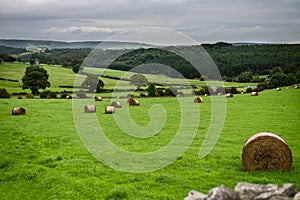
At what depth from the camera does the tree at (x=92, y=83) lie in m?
64.8

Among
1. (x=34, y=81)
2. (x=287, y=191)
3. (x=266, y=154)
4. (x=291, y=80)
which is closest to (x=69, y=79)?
(x=34, y=81)

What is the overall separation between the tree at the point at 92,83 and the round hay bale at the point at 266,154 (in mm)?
52483

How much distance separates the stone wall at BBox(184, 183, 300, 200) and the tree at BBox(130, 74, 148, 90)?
65187 millimetres

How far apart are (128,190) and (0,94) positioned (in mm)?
43111

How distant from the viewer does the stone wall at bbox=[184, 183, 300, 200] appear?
6.41 m

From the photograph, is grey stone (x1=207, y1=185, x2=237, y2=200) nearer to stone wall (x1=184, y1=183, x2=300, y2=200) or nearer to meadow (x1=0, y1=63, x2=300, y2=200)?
stone wall (x1=184, y1=183, x2=300, y2=200)

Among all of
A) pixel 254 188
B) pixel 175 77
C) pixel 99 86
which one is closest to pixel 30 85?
pixel 99 86

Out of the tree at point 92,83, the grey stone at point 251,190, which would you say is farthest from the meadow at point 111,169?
the tree at point 92,83

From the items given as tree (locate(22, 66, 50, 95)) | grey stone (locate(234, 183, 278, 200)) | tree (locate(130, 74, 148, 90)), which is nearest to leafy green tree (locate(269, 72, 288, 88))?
tree (locate(130, 74, 148, 90))

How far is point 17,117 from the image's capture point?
88.8 feet

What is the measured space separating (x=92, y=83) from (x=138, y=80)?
11.3 metres

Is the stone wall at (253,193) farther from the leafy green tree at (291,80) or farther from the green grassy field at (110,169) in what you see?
the leafy green tree at (291,80)

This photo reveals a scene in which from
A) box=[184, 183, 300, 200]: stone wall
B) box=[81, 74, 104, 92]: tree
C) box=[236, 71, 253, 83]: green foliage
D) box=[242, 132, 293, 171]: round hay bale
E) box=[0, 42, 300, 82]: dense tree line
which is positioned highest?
box=[0, 42, 300, 82]: dense tree line

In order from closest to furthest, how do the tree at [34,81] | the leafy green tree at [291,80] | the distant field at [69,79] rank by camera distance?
the tree at [34,81], the leafy green tree at [291,80], the distant field at [69,79]
